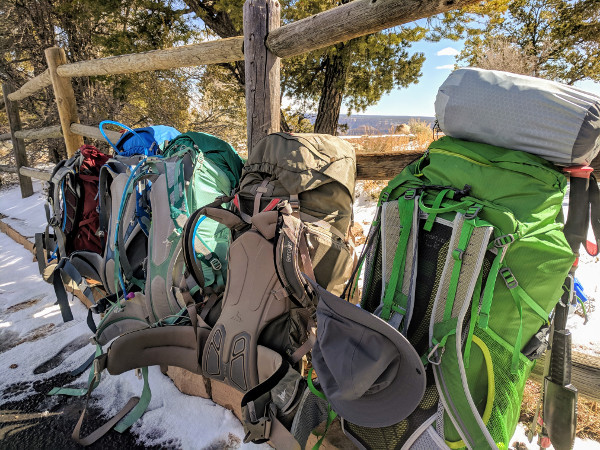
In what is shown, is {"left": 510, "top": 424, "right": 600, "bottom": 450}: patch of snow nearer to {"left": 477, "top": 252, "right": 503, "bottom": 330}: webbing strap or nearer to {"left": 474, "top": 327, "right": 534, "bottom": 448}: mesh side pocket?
{"left": 474, "top": 327, "right": 534, "bottom": 448}: mesh side pocket

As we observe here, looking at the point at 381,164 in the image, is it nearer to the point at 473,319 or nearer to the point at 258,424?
the point at 473,319

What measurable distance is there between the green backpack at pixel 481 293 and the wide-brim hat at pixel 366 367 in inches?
3.1

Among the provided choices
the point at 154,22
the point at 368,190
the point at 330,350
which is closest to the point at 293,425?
the point at 330,350

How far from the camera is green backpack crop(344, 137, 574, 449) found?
84 centimetres

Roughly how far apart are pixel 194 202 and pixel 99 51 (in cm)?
759

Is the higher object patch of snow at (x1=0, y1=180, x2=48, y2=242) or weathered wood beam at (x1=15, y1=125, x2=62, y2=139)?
weathered wood beam at (x1=15, y1=125, x2=62, y2=139)

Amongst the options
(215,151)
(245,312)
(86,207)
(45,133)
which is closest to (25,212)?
(45,133)

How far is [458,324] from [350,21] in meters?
1.30

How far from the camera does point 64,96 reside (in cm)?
342

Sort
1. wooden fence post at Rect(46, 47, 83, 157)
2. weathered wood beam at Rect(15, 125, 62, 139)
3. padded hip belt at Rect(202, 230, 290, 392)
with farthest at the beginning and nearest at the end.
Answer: weathered wood beam at Rect(15, 125, 62, 139)
wooden fence post at Rect(46, 47, 83, 157)
padded hip belt at Rect(202, 230, 290, 392)

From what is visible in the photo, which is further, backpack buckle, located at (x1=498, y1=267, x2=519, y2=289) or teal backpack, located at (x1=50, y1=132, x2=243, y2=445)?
teal backpack, located at (x1=50, y1=132, x2=243, y2=445)

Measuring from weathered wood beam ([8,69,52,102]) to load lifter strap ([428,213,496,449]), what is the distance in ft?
14.4

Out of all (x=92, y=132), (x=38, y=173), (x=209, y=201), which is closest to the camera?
(x=209, y=201)

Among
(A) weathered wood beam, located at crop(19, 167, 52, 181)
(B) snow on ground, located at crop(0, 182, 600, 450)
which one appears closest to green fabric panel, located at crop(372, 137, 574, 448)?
(B) snow on ground, located at crop(0, 182, 600, 450)
